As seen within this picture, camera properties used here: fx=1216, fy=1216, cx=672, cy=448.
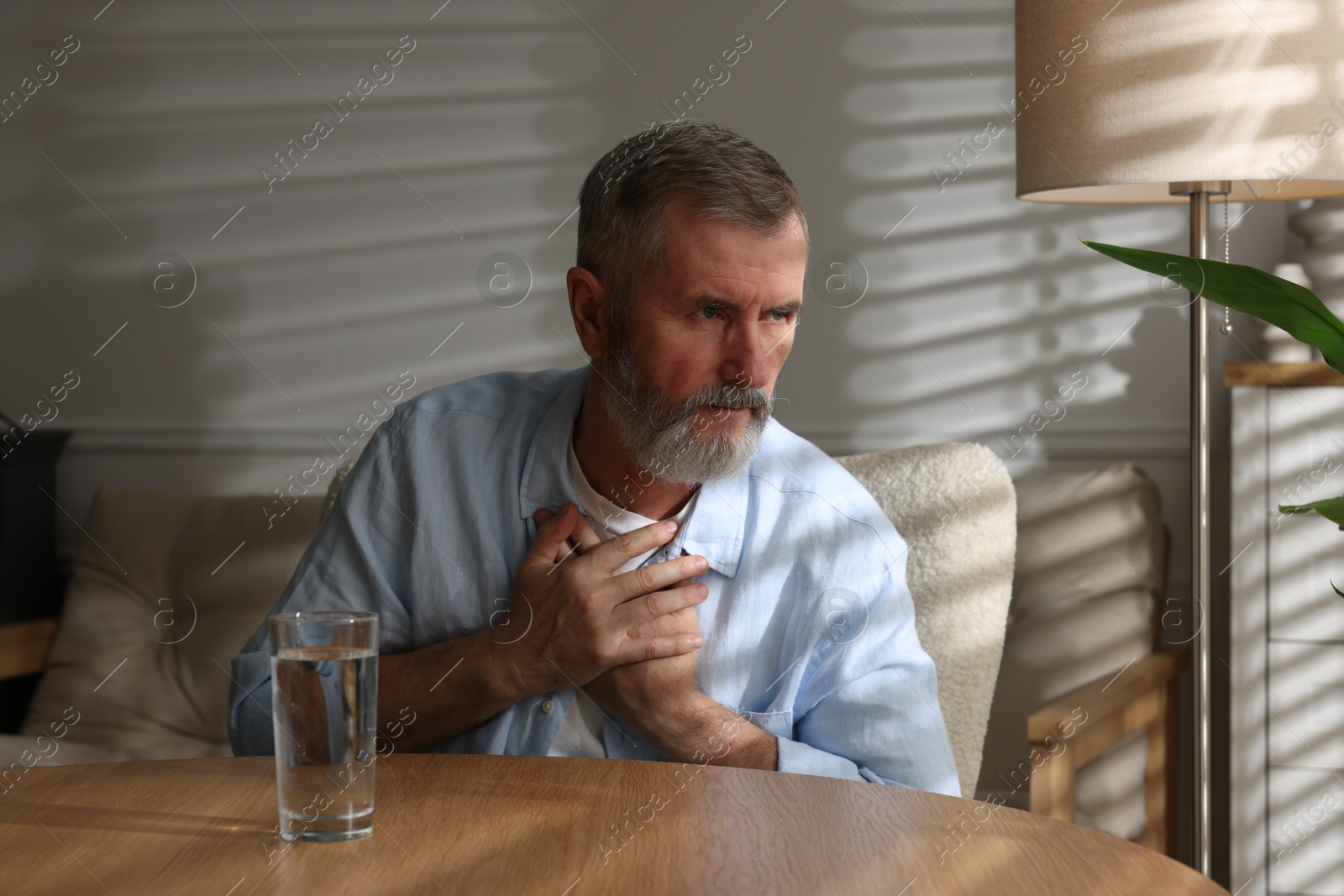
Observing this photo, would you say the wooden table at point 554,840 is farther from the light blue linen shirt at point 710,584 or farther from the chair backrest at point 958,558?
the chair backrest at point 958,558

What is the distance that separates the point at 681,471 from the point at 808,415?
133 cm

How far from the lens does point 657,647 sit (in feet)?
3.84

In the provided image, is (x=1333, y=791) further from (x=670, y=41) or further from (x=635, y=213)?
(x=670, y=41)

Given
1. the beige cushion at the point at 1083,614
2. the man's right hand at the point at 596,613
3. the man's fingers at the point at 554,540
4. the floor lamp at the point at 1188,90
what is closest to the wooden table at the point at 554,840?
the man's right hand at the point at 596,613

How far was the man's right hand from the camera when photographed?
3.82 ft

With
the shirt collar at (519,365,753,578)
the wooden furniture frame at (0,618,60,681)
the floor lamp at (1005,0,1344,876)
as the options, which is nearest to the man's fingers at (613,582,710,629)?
the shirt collar at (519,365,753,578)

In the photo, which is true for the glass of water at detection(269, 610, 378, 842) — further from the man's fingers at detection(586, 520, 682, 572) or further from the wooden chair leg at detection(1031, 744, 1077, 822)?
the wooden chair leg at detection(1031, 744, 1077, 822)

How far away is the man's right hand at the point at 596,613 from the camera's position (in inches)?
45.8

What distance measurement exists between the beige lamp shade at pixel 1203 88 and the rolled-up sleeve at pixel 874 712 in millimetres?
618

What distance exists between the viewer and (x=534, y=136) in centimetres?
275

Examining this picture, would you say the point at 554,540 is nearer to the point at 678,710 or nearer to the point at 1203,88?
the point at 678,710

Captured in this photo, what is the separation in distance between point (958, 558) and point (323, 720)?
126 cm

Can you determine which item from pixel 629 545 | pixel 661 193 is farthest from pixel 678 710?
pixel 661 193

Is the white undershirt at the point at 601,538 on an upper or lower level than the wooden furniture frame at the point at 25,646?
upper
